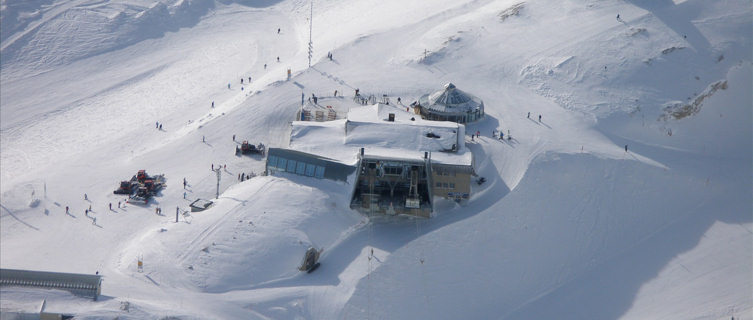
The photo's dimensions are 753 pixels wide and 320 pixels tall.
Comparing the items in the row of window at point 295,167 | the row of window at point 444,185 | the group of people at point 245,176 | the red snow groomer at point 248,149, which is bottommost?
the group of people at point 245,176

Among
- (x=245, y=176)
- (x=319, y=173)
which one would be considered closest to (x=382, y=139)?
(x=319, y=173)

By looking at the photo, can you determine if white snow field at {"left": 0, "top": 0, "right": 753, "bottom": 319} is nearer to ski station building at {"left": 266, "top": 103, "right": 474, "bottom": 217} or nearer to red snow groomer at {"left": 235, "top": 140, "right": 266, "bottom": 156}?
ski station building at {"left": 266, "top": 103, "right": 474, "bottom": 217}

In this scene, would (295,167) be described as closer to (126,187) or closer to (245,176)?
(245,176)

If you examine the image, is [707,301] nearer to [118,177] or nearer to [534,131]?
[534,131]

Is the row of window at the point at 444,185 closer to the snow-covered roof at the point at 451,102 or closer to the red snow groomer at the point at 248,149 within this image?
the snow-covered roof at the point at 451,102

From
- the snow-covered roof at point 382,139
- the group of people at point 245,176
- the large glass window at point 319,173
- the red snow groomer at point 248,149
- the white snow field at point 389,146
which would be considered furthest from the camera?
the red snow groomer at point 248,149

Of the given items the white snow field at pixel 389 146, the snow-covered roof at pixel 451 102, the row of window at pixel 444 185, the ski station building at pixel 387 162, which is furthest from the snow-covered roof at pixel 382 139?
the snow-covered roof at pixel 451 102
